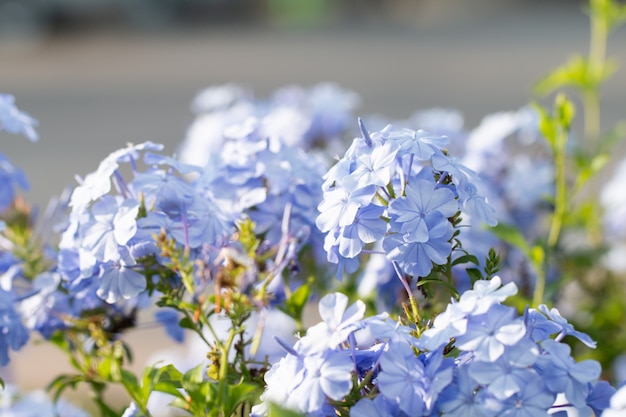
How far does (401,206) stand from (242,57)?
12.5 m

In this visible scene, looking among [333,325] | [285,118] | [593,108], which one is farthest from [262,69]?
[333,325]

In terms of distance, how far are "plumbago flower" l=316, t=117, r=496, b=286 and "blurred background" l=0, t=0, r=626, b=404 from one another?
6618 mm

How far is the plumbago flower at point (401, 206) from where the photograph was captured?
1172 mm

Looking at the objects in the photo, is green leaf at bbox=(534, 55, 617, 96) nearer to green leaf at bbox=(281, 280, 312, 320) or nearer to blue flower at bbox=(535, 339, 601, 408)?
green leaf at bbox=(281, 280, 312, 320)

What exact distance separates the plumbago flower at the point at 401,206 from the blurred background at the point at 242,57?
21.7 ft

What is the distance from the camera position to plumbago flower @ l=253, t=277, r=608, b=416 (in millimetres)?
1030

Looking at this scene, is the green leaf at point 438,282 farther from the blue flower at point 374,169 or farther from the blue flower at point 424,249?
the blue flower at point 374,169

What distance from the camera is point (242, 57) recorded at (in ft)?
44.3

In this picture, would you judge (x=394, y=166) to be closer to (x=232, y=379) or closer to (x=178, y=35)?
(x=232, y=379)

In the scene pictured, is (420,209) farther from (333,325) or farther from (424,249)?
(333,325)

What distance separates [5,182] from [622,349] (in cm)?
120

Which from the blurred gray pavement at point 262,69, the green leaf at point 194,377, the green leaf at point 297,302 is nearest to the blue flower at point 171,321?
the green leaf at point 297,302

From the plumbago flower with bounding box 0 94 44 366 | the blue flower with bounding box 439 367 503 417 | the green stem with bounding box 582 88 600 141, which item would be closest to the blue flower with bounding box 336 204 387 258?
the blue flower with bounding box 439 367 503 417

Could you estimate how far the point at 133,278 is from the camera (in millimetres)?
1319
